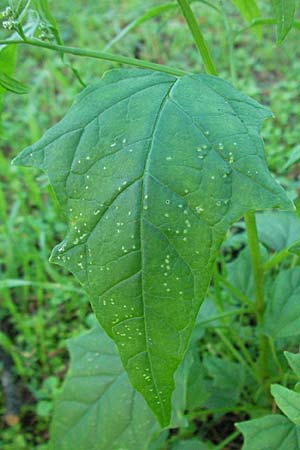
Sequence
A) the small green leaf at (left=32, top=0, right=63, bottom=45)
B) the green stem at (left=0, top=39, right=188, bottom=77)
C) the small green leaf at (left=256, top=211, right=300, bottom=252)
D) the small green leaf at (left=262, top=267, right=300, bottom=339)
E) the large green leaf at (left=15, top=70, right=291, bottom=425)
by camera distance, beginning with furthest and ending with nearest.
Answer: the small green leaf at (left=256, top=211, right=300, bottom=252)
the small green leaf at (left=262, top=267, right=300, bottom=339)
the small green leaf at (left=32, top=0, right=63, bottom=45)
the green stem at (left=0, top=39, right=188, bottom=77)
the large green leaf at (left=15, top=70, right=291, bottom=425)

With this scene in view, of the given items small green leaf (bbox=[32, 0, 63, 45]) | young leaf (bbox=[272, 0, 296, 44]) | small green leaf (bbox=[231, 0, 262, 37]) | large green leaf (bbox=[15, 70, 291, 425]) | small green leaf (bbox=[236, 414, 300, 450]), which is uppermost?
small green leaf (bbox=[32, 0, 63, 45])

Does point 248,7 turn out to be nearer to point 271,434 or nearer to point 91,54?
point 91,54

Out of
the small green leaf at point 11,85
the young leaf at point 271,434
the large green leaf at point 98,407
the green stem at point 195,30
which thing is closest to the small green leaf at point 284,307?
the young leaf at point 271,434

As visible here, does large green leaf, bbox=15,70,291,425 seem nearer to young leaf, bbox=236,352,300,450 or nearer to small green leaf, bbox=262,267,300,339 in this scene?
young leaf, bbox=236,352,300,450

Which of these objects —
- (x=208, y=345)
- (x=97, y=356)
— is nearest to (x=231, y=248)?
(x=208, y=345)

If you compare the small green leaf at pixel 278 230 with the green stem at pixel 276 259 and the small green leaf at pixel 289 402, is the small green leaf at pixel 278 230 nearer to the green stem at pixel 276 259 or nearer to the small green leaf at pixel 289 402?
the green stem at pixel 276 259

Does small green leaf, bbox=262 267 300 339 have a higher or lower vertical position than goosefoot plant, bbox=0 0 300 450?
lower

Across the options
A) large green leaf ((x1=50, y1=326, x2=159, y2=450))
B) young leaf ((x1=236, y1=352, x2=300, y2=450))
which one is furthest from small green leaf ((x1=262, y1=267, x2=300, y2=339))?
large green leaf ((x1=50, y1=326, x2=159, y2=450))
